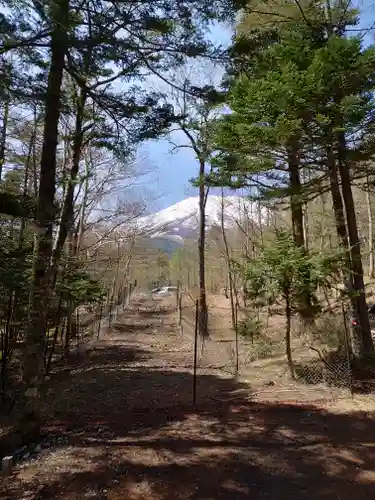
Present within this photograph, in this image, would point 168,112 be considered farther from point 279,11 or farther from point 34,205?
point 279,11

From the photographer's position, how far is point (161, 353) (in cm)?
1218

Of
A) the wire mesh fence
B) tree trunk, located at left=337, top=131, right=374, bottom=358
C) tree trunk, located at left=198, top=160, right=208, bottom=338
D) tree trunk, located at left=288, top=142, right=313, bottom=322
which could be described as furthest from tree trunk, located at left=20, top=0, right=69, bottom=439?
tree trunk, located at left=198, top=160, right=208, bottom=338

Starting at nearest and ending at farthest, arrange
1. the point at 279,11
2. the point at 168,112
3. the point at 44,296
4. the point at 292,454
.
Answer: the point at 292,454
the point at 44,296
the point at 168,112
the point at 279,11

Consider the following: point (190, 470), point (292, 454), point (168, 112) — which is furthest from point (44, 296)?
point (292, 454)

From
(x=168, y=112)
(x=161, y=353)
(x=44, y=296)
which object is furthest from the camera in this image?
(x=161, y=353)

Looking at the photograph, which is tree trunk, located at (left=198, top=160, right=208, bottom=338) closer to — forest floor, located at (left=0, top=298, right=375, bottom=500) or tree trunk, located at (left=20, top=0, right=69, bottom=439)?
forest floor, located at (left=0, top=298, right=375, bottom=500)

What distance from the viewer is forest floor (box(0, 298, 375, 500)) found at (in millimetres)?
3562

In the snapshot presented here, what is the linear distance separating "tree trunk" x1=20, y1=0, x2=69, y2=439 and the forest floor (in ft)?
1.71

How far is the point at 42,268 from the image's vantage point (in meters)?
4.97

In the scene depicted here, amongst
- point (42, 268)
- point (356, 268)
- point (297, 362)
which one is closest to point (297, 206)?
point (356, 268)

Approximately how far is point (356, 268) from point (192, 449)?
5.13 m

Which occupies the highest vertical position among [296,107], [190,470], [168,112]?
[296,107]

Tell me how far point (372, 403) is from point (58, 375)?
23.8 feet

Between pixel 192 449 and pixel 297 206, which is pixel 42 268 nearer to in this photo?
pixel 192 449
